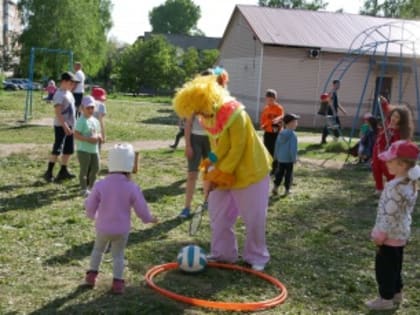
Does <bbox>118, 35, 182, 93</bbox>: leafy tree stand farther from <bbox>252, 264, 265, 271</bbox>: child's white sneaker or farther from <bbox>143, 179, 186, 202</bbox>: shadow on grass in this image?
<bbox>252, 264, 265, 271</bbox>: child's white sneaker

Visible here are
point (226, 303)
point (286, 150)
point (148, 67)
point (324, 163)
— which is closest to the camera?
point (226, 303)

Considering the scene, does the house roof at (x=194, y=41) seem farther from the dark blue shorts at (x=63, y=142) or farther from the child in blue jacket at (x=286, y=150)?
the child in blue jacket at (x=286, y=150)

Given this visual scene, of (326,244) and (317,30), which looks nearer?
(326,244)

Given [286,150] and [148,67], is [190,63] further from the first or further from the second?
[286,150]

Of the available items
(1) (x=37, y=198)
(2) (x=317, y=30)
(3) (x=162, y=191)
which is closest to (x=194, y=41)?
(2) (x=317, y=30)

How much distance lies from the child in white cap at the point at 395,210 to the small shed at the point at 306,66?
18.9 metres

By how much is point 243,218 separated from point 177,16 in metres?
116

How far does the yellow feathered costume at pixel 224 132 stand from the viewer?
17.2ft

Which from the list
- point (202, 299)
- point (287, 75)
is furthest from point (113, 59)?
point (202, 299)

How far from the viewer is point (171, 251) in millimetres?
6195

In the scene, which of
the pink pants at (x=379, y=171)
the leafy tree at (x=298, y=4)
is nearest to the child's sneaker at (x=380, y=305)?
the pink pants at (x=379, y=171)

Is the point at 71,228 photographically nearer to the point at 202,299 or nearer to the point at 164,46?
the point at 202,299

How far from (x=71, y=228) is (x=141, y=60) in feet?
142

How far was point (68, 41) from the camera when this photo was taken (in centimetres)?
4259
